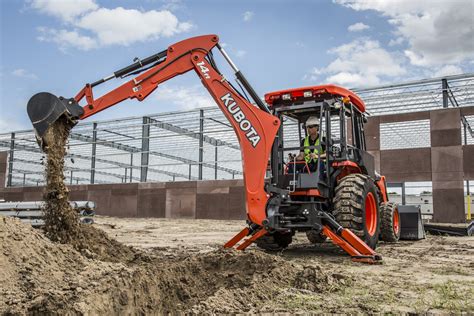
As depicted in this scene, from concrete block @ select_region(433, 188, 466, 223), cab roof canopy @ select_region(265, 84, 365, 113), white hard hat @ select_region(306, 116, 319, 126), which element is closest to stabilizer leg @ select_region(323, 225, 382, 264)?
white hard hat @ select_region(306, 116, 319, 126)

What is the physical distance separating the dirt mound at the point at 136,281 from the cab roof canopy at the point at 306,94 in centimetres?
326

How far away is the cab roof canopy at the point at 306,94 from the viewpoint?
7555mm

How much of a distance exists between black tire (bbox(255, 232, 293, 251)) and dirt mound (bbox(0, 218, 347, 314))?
8.19 feet

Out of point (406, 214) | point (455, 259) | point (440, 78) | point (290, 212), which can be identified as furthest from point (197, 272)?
point (440, 78)

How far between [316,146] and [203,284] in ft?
11.5

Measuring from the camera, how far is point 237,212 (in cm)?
1962

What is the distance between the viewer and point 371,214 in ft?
26.1

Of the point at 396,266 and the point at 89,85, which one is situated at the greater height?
the point at 89,85

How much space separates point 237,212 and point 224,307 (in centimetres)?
1580

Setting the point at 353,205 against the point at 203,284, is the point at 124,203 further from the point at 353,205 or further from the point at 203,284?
the point at 203,284

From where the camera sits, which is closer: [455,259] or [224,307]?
[224,307]

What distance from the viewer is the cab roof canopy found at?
24.8ft

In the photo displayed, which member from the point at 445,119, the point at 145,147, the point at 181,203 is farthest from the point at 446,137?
the point at 145,147

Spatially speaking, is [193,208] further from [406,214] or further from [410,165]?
[406,214]
